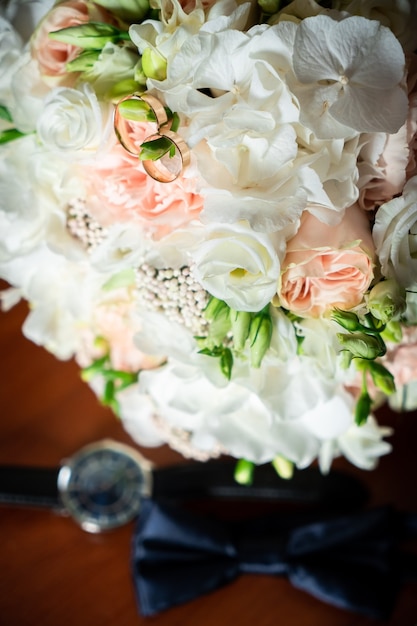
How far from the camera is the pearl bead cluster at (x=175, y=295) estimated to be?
1.87ft

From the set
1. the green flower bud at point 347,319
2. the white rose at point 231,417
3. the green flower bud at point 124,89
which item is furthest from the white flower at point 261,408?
the green flower bud at point 124,89

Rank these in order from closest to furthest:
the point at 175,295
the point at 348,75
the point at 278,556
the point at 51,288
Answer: the point at 348,75 → the point at 175,295 → the point at 51,288 → the point at 278,556

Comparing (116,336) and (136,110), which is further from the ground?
(136,110)

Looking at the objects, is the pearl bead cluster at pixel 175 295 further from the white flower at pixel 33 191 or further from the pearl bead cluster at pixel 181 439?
the pearl bead cluster at pixel 181 439

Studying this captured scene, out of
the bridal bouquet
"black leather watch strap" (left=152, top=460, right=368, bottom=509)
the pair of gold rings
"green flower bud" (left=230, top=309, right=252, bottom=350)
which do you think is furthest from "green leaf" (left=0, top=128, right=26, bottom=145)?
"black leather watch strap" (left=152, top=460, right=368, bottom=509)

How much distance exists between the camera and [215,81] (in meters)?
0.48

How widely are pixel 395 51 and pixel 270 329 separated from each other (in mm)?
201

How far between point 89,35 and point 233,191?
0.50 feet

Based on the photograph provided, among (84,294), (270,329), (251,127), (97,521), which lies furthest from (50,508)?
(251,127)

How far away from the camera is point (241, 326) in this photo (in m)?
0.54

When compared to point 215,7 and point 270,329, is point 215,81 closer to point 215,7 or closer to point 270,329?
point 215,7

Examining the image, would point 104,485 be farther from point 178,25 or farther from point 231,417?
point 178,25

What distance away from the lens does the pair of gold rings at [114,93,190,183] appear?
481 millimetres

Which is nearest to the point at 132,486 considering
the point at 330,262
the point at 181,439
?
the point at 181,439
